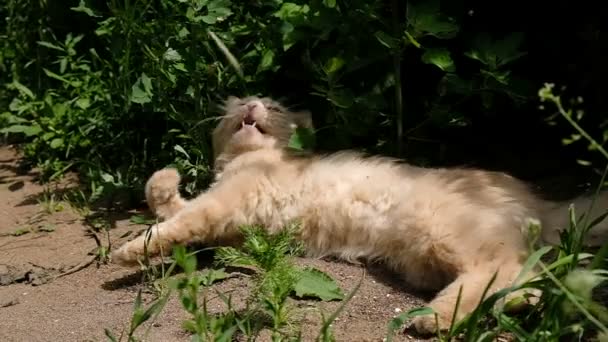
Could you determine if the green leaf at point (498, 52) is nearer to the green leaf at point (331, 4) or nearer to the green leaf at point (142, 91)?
the green leaf at point (331, 4)

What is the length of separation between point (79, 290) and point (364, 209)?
4.24ft

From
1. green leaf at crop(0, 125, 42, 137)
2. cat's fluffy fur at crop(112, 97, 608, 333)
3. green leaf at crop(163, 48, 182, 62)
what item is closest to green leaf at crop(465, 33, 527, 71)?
cat's fluffy fur at crop(112, 97, 608, 333)

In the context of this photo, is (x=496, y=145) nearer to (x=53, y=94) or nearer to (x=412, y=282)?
(x=412, y=282)

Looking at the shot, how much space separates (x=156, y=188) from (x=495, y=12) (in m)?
1.90

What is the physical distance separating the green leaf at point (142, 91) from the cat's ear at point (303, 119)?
0.83 meters

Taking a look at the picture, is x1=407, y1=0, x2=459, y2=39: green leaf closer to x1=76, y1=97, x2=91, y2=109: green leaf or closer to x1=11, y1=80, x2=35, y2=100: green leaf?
x1=76, y1=97, x2=91, y2=109: green leaf

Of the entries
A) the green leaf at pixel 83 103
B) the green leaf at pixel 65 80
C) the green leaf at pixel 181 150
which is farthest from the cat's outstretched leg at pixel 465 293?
the green leaf at pixel 65 80

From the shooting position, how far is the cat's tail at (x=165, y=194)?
397 centimetres

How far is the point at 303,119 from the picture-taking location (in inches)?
162

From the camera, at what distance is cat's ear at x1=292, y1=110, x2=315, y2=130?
4.09 metres

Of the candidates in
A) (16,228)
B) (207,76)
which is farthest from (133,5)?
(16,228)

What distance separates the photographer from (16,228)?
170 inches

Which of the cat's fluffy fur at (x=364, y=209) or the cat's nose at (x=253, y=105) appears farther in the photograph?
the cat's nose at (x=253, y=105)

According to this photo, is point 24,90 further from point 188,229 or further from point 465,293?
point 465,293
